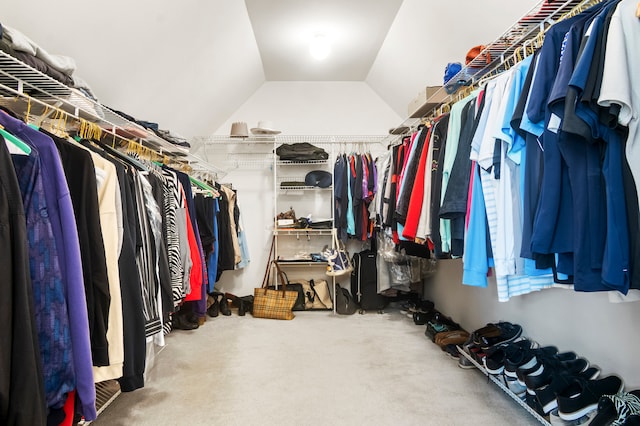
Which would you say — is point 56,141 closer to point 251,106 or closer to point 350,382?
point 350,382

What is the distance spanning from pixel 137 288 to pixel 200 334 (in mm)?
2032

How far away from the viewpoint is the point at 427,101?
7.68 feet

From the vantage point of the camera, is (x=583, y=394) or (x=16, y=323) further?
(x=583, y=394)

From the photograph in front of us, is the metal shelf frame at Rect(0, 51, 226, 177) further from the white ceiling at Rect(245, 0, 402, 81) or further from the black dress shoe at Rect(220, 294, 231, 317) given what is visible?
the black dress shoe at Rect(220, 294, 231, 317)

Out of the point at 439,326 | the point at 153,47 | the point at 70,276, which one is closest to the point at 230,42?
the point at 153,47

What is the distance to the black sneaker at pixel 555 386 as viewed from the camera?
1455 millimetres

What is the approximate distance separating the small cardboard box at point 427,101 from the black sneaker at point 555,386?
1.62 meters

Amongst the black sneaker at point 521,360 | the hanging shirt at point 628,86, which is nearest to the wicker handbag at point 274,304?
the black sneaker at point 521,360

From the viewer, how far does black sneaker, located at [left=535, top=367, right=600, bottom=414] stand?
1.46 meters

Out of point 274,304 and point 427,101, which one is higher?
point 427,101

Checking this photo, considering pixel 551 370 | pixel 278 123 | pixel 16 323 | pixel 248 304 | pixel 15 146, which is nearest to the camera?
pixel 16 323

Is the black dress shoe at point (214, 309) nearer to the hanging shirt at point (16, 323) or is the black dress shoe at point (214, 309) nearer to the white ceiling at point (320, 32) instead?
the white ceiling at point (320, 32)

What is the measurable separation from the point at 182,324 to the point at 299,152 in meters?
2.01

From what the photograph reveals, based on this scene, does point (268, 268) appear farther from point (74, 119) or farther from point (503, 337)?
point (74, 119)
